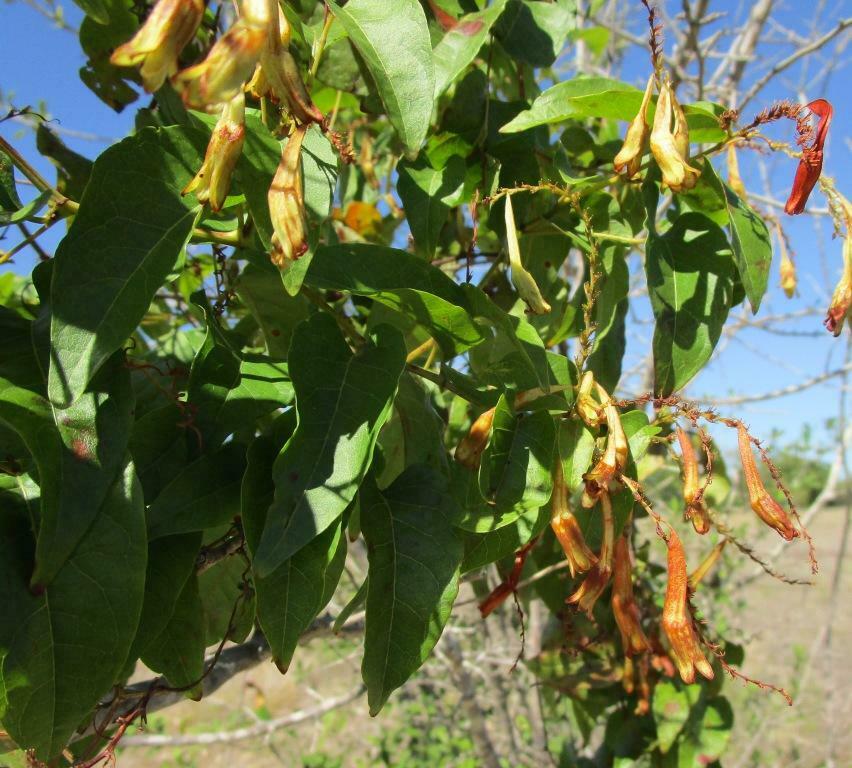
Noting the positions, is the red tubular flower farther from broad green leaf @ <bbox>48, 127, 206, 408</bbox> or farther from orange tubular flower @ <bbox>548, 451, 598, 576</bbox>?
broad green leaf @ <bbox>48, 127, 206, 408</bbox>

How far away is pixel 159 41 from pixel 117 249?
13cm

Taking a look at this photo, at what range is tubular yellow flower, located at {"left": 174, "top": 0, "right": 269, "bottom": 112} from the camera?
37 cm

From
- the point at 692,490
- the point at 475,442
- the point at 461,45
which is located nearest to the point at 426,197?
the point at 461,45

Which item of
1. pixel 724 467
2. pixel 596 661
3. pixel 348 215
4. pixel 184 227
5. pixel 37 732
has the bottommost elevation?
pixel 37 732

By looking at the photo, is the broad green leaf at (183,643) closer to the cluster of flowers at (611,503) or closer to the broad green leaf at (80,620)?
the broad green leaf at (80,620)

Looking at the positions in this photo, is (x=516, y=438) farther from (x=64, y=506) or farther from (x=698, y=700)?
(x=698, y=700)

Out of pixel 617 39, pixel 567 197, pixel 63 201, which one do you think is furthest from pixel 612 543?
pixel 617 39

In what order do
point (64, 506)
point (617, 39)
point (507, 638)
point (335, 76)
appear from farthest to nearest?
1. point (617, 39)
2. point (507, 638)
3. point (335, 76)
4. point (64, 506)

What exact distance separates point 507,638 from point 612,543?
1.41 m

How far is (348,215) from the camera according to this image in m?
1.06

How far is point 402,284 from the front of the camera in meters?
0.56

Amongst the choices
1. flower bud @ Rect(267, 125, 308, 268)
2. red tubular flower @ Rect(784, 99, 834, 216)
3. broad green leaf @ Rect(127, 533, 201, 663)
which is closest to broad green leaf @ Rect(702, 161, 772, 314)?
red tubular flower @ Rect(784, 99, 834, 216)

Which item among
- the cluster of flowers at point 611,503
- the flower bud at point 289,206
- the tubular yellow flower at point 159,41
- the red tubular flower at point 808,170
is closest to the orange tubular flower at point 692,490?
the cluster of flowers at point 611,503

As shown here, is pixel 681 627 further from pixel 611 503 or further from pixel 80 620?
pixel 80 620
